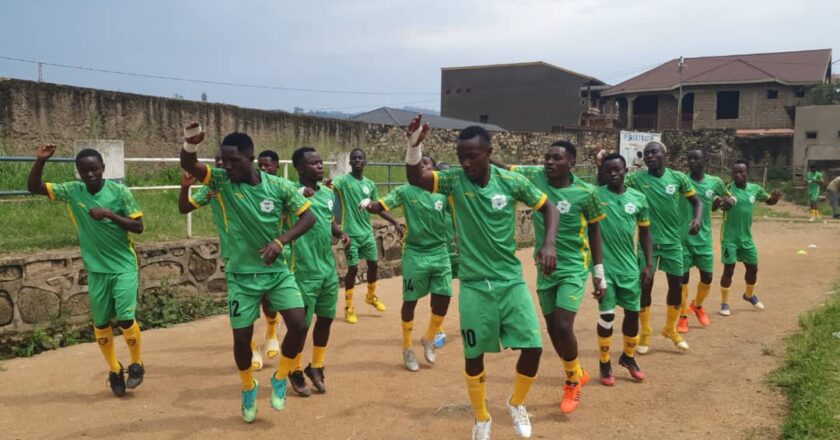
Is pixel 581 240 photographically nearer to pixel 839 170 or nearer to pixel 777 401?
pixel 777 401

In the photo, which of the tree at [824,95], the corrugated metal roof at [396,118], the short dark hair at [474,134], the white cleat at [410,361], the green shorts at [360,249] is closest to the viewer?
the short dark hair at [474,134]

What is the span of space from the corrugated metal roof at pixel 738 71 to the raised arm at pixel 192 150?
37.8m

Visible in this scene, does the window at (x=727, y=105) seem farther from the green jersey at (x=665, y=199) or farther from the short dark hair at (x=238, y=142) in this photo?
the short dark hair at (x=238, y=142)

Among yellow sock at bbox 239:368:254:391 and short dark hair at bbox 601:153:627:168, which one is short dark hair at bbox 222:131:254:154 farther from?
short dark hair at bbox 601:153:627:168

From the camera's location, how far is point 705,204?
8414mm

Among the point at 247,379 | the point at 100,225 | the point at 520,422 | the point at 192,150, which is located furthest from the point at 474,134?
the point at 100,225

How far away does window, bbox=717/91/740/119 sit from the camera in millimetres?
37812

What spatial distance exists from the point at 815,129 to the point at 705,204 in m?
26.8

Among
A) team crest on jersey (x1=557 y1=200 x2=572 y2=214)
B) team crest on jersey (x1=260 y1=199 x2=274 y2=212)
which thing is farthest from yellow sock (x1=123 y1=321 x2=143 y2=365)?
team crest on jersey (x1=557 y1=200 x2=572 y2=214)

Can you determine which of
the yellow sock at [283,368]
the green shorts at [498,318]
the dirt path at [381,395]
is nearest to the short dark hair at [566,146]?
the green shorts at [498,318]

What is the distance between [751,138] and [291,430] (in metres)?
33.2

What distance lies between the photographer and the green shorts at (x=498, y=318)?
4.43m

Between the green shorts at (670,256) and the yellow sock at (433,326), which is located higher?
the green shorts at (670,256)

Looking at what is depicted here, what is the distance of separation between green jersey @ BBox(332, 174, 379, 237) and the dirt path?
1230 mm
